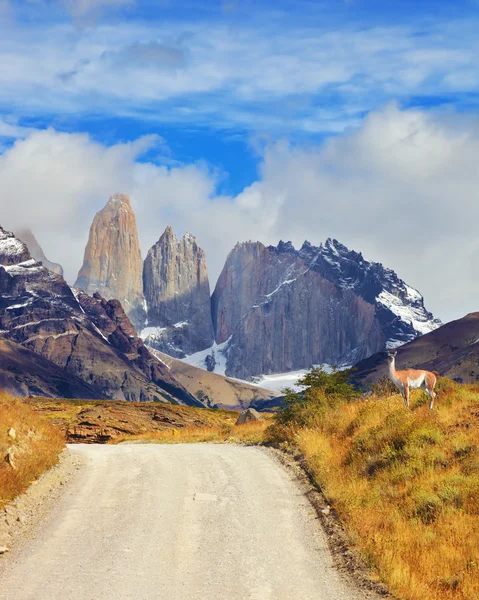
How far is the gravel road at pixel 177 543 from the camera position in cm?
1221

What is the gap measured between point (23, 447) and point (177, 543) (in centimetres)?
1029

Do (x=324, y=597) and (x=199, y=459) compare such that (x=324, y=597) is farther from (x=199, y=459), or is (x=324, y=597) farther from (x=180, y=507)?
(x=199, y=459)

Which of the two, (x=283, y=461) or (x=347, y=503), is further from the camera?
(x=283, y=461)

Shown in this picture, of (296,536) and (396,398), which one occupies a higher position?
(396,398)

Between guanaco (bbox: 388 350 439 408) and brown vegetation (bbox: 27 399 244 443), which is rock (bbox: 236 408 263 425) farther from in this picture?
guanaco (bbox: 388 350 439 408)

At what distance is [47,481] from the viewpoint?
2081cm

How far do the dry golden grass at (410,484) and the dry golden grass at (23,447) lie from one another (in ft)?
27.3

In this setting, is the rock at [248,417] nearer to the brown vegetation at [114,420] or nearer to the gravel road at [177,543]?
the brown vegetation at [114,420]

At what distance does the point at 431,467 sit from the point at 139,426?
35.2 metres

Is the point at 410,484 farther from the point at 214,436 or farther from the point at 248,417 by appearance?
the point at 248,417

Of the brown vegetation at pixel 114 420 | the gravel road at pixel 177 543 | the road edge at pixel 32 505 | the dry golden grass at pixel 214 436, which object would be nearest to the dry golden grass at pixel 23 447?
the road edge at pixel 32 505

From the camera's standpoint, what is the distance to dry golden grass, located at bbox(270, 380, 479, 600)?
12.9 metres

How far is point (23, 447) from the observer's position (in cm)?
2328

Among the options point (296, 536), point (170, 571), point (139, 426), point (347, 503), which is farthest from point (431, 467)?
point (139, 426)
